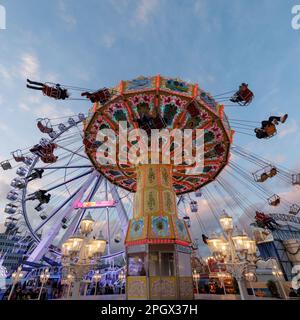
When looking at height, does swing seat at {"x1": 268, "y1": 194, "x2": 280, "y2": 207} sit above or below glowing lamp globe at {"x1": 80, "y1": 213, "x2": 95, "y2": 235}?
above

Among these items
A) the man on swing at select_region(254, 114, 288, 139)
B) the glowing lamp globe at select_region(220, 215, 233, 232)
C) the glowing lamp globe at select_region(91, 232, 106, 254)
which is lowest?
the glowing lamp globe at select_region(91, 232, 106, 254)

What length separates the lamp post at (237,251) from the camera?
8297 mm

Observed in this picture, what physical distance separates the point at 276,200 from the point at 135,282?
12846mm

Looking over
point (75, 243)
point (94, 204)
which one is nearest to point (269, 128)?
point (75, 243)

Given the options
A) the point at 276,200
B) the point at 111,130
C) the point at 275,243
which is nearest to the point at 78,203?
the point at 111,130

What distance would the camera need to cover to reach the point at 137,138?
43.5 feet

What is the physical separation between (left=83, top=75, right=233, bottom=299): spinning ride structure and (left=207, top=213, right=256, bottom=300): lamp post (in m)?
1.98

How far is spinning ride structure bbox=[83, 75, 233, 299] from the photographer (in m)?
9.90

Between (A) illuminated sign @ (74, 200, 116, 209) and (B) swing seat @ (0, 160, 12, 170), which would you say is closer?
(B) swing seat @ (0, 160, 12, 170)

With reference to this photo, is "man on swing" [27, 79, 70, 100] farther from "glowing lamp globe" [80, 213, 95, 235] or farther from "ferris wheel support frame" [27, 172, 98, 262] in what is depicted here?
"ferris wheel support frame" [27, 172, 98, 262]

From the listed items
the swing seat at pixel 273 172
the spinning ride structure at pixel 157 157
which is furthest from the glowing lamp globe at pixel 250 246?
the swing seat at pixel 273 172

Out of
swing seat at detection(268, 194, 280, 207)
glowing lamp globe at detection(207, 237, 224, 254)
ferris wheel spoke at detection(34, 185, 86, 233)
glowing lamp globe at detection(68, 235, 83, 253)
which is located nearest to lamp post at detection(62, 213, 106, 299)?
glowing lamp globe at detection(68, 235, 83, 253)

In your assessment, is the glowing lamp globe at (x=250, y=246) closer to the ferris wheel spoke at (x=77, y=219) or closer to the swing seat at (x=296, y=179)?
the swing seat at (x=296, y=179)

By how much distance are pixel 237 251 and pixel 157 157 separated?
262 inches
